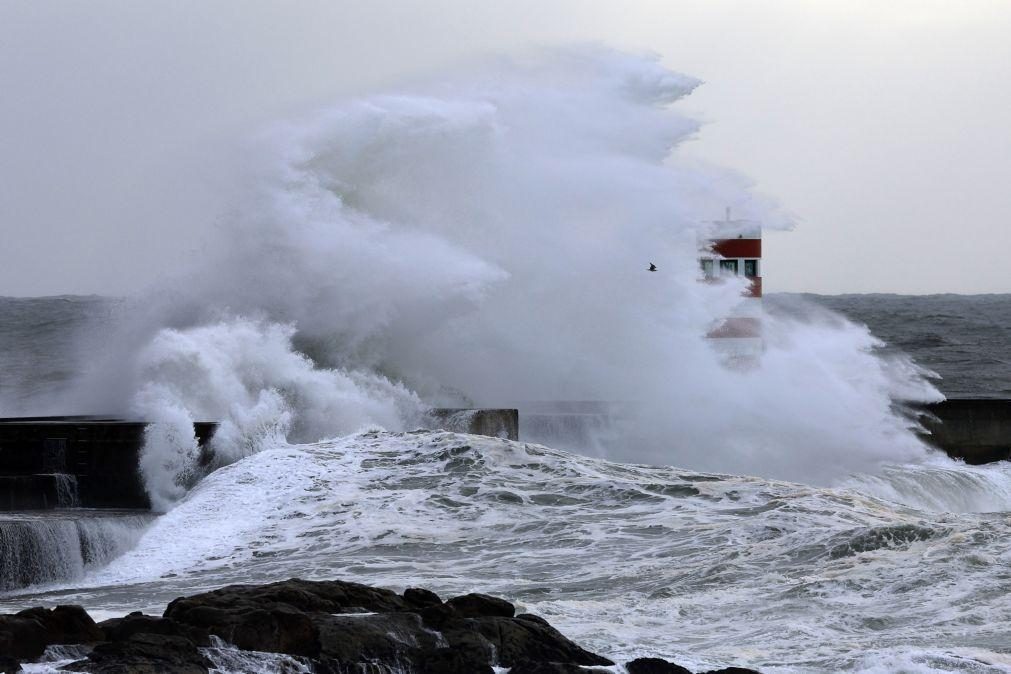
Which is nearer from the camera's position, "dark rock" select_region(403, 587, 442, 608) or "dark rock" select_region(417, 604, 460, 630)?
"dark rock" select_region(417, 604, 460, 630)

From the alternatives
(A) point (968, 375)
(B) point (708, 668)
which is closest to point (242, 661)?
(B) point (708, 668)

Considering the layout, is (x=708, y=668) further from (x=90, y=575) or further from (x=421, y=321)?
(x=421, y=321)

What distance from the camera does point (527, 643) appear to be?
6.44 m

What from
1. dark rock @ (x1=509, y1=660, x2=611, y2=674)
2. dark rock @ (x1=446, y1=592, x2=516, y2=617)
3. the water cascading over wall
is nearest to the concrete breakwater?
the water cascading over wall

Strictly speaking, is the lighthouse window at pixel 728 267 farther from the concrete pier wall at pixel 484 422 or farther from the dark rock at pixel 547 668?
the dark rock at pixel 547 668

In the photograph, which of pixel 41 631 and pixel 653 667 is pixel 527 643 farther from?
pixel 41 631

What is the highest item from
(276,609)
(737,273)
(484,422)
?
(737,273)

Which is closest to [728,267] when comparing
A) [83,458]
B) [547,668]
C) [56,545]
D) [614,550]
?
[614,550]

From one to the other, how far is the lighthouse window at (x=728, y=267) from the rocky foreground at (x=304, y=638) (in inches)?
446

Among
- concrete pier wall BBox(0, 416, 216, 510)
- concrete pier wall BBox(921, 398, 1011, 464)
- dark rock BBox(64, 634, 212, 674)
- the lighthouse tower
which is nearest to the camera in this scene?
dark rock BBox(64, 634, 212, 674)

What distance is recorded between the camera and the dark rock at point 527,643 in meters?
6.36

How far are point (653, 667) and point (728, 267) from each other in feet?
38.4

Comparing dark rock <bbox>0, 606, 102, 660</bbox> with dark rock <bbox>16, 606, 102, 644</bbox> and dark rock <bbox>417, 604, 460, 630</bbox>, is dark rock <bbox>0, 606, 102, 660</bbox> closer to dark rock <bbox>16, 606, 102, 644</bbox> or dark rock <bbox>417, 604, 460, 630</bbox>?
dark rock <bbox>16, 606, 102, 644</bbox>

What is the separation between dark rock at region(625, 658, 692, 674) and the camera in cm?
636
